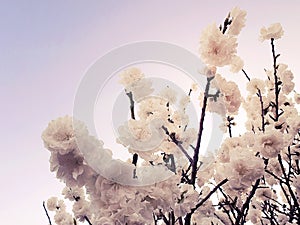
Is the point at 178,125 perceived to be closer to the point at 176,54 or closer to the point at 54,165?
the point at 176,54

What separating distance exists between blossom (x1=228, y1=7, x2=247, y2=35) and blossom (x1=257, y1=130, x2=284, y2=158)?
2.01 feet

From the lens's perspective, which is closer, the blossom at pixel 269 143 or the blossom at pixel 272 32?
the blossom at pixel 269 143

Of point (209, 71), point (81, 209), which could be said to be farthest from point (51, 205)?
point (209, 71)

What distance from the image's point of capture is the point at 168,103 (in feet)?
10.3

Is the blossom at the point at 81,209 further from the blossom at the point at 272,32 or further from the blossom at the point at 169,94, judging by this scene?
the blossom at the point at 272,32

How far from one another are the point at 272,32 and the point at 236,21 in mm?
1008

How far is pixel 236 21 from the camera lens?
2297 millimetres

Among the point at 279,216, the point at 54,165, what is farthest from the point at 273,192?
the point at 54,165

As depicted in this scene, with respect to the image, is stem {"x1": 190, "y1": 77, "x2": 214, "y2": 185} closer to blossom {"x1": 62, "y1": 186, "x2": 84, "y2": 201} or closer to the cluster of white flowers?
the cluster of white flowers

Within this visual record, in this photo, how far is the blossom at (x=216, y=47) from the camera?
2.23 m

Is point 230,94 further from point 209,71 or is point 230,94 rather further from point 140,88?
point 140,88

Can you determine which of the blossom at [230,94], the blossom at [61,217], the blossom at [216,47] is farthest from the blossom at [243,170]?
the blossom at [61,217]

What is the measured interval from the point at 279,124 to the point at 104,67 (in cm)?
121

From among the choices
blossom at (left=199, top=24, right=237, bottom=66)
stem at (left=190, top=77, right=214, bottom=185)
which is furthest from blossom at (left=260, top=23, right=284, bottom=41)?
stem at (left=190, top=77, right=214, bottom=185)
